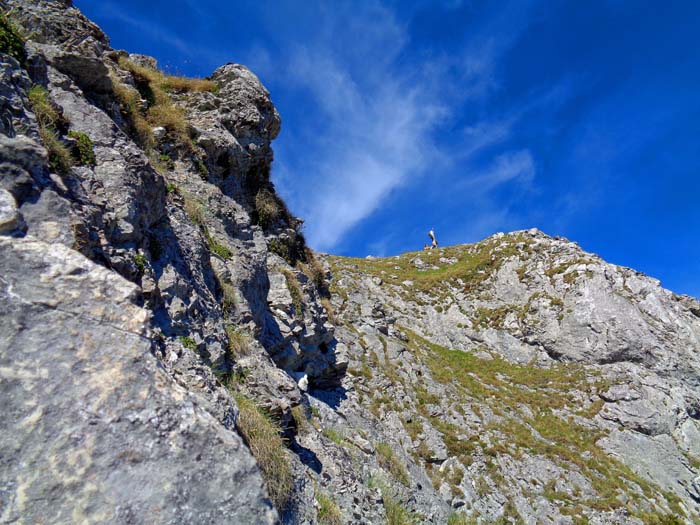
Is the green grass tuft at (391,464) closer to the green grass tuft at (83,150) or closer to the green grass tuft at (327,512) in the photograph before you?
the green grass tuft at (327,512)

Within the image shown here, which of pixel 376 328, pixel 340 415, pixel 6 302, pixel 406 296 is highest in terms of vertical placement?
pixel 406 296

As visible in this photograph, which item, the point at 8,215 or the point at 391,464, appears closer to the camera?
the point at 8,215

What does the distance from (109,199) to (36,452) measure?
578 centimetres

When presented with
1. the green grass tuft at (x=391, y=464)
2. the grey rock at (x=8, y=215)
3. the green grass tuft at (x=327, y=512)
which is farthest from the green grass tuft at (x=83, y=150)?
the green grass tuft at (x=391, y=464)

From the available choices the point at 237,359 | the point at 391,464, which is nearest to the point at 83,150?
the point at 237,359

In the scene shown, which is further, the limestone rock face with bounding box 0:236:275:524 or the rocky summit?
the rocky summit

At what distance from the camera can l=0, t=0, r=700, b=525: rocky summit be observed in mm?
4023

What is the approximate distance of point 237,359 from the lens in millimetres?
10156

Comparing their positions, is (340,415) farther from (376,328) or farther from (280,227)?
(376,328)

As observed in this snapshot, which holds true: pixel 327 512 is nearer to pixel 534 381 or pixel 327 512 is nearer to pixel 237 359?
pixel 237 359

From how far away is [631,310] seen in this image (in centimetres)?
3953

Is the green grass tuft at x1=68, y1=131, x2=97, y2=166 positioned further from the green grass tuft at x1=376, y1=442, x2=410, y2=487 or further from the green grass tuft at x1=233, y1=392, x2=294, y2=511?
the green grass tuft at x1=376, y1=442, x2=410, y2=487

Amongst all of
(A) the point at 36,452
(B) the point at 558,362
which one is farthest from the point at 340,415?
(B) the point at 558,362

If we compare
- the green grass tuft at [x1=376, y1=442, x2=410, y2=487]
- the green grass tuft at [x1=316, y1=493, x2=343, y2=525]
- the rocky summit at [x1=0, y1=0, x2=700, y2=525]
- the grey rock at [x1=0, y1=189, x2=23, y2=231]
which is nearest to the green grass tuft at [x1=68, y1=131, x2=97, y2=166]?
the rocky summit at [x1=0, y1=0, x2=700, y2=525]
